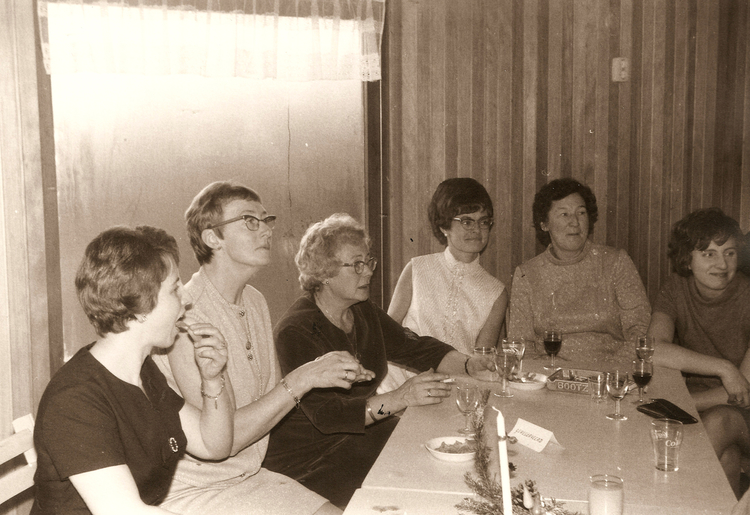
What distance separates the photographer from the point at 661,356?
2959 mm

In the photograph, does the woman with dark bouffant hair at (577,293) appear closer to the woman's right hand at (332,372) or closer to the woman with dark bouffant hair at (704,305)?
the woman with dark bouffant hair at (704,305)

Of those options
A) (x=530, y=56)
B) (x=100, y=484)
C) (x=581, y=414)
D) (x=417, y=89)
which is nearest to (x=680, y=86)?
(x=530, y=56)

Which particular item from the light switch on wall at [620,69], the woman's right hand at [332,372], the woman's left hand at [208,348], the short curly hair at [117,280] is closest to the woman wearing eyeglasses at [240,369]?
the woman's right hand at [332,372]

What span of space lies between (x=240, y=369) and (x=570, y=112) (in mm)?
2609

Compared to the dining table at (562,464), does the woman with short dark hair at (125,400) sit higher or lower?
higher

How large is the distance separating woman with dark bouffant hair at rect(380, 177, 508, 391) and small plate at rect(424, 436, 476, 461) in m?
1.61

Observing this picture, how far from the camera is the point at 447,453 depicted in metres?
1.76

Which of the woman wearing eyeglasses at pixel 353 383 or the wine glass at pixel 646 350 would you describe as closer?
the woman wearing eyeglasses at pixel 353 383

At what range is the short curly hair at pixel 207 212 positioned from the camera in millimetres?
2379

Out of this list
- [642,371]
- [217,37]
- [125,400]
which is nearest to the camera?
[125,400]

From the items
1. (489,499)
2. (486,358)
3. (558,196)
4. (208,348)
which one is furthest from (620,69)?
(489,499)

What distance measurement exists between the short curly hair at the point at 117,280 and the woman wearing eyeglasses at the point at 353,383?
0.86 meters

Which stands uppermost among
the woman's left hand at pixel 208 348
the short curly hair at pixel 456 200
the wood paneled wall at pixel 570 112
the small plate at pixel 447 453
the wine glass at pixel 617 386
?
the wood paneled wall at pixel 570 112

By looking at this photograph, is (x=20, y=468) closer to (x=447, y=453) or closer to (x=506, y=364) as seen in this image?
(x=447, y=453)
